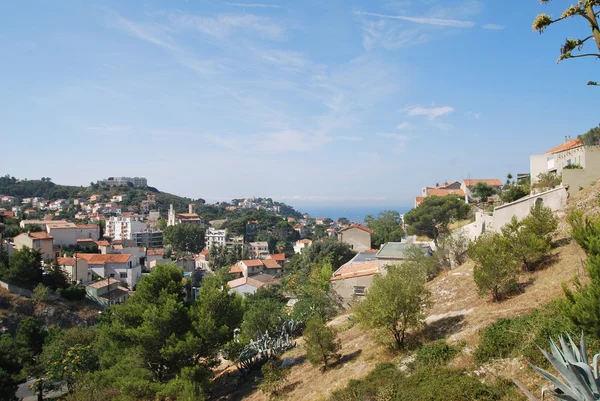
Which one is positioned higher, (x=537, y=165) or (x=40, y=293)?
(x=537, y=165)

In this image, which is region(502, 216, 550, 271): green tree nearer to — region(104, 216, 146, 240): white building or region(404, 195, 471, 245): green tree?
region(404, 195, 471, 245): green tree

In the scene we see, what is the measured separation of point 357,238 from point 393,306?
42097 millimetres

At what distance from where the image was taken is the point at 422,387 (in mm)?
8914

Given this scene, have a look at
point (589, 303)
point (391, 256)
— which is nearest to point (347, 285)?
point (391, 256)

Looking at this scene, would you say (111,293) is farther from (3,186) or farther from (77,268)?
(3,186)

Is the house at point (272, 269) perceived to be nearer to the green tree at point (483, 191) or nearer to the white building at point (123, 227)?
the green tree at point (483, 191)

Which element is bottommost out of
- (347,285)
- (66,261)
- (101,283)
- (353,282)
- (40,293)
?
(101,283)

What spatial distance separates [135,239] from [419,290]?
93.4m

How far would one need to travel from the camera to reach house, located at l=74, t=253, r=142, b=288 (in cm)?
5625

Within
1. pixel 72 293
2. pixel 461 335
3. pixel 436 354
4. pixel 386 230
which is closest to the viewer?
pixel 436 354

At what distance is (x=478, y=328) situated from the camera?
1162 cm

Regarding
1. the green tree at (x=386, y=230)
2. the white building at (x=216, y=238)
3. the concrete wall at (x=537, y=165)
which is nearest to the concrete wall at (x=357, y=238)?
the green tree at (x=386, y=230)

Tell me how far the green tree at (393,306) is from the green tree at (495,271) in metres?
2.03

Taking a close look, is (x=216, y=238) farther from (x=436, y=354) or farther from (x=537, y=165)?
(x=436, y=354)
